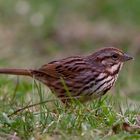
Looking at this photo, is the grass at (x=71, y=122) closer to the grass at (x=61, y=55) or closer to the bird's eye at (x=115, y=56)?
the grass at (x=61, y=55)

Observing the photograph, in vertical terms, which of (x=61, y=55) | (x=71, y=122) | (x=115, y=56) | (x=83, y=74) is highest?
(x=115, y=56)

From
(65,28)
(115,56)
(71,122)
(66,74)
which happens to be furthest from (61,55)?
(71,122)

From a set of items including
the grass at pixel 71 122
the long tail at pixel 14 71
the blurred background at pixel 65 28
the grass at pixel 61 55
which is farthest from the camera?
the blurred background at pixel 65 28

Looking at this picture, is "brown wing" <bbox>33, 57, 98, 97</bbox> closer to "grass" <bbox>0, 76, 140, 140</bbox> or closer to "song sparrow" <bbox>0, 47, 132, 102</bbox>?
"song sparrow" <bbox>0, 47, 132, 102</bbox>

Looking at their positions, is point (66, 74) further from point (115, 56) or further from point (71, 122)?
point (71, 122)

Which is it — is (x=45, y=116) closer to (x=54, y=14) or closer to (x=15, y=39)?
(x=15, y=39)

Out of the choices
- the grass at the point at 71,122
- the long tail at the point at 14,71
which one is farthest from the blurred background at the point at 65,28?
the grass at the point at 71,122

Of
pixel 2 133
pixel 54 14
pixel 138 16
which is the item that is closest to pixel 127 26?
pixel 138 16
